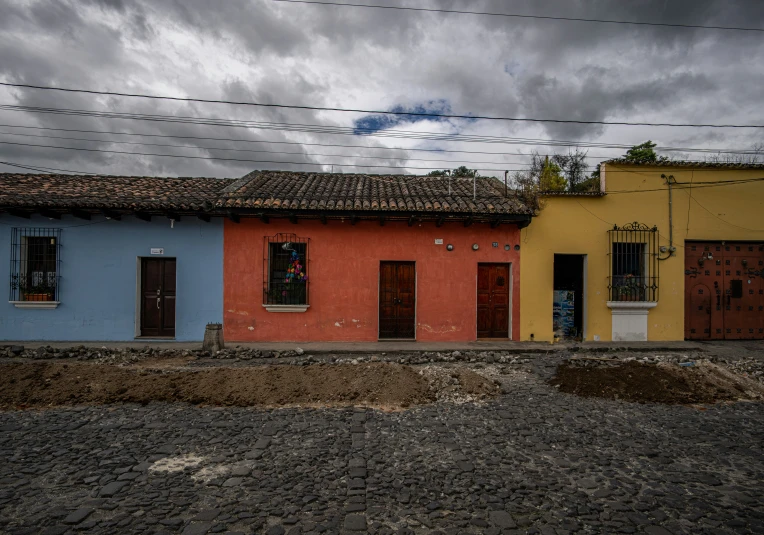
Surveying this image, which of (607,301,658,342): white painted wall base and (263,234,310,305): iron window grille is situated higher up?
(263,234,310,305): iron window grille

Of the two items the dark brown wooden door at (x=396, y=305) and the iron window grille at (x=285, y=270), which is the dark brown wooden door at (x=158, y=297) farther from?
the dark brown wooden door at (x=396, y=305)

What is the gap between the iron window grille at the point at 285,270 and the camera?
10.5 m

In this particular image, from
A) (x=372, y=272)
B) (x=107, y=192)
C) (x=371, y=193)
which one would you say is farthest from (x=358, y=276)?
(x=107, y=192)

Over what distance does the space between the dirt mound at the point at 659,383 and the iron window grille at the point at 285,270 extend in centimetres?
621

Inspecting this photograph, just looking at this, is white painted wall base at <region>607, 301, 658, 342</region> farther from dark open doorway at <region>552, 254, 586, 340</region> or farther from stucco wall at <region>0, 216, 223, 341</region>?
stucco wall at <region>0, 216, 223, 341</region>

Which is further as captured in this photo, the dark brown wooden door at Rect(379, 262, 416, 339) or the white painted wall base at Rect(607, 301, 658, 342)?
the white painted wall base at Rect(607, 301, 658, 342)

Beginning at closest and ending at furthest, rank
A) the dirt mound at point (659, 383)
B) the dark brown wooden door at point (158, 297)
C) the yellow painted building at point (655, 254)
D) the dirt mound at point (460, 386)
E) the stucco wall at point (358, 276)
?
the dirt mound at point (460, 386), the dirt mound at point (659, 383), the stucco wall at point (358, 276), the dark brown wooden door at point (158, 297), the yellow painted building at point (655, 254)

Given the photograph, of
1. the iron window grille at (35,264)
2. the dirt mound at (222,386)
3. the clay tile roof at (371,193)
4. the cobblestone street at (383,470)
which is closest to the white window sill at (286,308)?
the clay tile roof at (371,193)

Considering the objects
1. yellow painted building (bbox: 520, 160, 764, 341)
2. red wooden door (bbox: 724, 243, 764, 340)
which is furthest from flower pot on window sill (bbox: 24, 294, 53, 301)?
red wooden door (bbox: 724, 243, 764, 340)

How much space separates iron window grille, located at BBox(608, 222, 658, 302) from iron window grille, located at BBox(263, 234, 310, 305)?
7.93 metres

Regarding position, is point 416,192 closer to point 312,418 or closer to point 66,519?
point 312,418

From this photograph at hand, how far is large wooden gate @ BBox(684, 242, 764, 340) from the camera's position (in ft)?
36.6

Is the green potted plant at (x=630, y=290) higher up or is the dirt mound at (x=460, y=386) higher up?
the green potted plant at (x=630, y=290)

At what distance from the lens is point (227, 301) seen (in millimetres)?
10438
